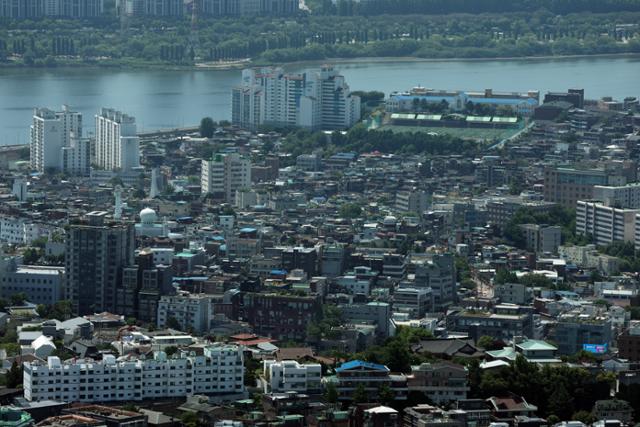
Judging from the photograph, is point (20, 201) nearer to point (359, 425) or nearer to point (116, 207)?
point (116, 207)

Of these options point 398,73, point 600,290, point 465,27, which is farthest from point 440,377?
point 465,27

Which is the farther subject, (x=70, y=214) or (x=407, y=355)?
(x=70, y=214)

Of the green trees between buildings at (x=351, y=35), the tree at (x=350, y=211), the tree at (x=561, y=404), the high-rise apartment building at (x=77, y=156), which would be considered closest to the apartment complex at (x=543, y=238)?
the tree at (x=350, y=211)

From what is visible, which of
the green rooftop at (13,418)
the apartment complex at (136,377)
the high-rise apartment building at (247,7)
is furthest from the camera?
the high-rise apartment building at (247,7)

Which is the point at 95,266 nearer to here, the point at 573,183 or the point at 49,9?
the point at 573,183

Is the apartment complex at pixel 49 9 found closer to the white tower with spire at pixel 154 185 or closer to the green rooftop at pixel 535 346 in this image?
the white tower with spire at pixel 154 185

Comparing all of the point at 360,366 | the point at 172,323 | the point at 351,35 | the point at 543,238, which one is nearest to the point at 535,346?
the point at 360,366
